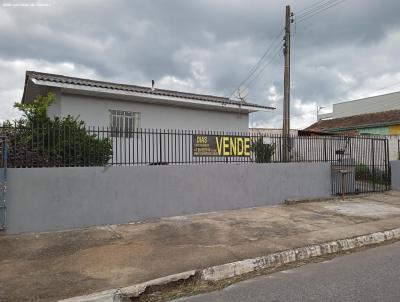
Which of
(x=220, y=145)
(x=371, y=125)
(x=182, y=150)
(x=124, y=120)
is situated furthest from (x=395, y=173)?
(x=371, y=125)

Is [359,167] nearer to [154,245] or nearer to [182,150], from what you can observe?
[182,150]

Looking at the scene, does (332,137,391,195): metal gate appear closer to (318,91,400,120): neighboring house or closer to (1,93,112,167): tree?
(1,93,112,167): tree

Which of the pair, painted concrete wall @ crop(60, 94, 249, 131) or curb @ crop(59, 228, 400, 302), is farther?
painted concrete wall @ crop(60, 94, 249, 131)

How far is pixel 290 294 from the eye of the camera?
4.83 m

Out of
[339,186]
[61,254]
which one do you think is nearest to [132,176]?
[61,254]

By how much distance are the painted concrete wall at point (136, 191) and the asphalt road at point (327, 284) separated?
4447 millimetres

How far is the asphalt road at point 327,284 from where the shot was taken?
4.70 meters

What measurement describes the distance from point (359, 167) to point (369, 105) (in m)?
23.8

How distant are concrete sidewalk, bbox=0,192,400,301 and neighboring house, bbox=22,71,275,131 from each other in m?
4.60

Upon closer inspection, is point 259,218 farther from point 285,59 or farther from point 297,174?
point 285,59

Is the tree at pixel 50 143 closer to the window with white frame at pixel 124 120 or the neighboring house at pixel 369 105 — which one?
the window with white frame at pixel 124 120

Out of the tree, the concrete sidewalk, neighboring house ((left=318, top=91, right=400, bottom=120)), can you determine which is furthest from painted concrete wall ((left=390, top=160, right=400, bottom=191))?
neighboring house ((left=318, top=91, right=400, bottom=120))

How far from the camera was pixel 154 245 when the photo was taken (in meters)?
7.19

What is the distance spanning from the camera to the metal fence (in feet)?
27.7
